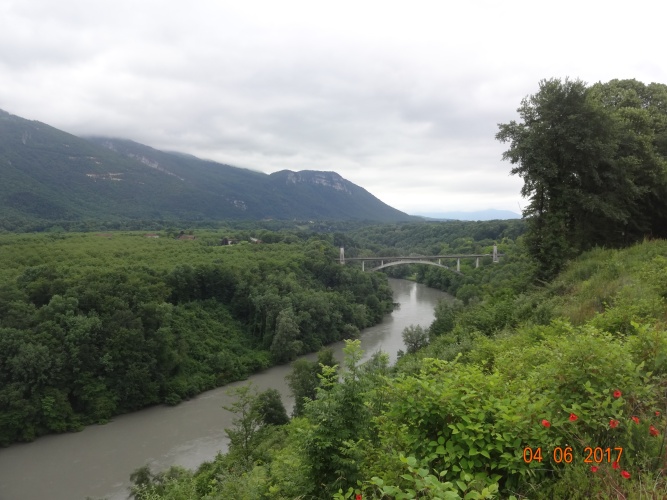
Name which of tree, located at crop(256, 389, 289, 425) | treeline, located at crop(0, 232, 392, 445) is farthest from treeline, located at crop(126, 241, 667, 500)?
treeline, located at crop(0, 232, 392, 445)

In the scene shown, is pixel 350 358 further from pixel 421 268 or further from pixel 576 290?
pixel 421 268

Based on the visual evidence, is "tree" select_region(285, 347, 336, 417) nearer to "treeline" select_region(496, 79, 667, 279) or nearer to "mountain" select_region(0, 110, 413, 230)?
"treeline" select_region(496, 79, 667, 279)

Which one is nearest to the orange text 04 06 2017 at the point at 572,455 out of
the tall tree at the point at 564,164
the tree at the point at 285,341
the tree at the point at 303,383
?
the tall tree at the point at 564,164

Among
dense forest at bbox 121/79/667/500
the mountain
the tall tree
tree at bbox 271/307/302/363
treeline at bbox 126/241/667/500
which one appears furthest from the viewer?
the mountain

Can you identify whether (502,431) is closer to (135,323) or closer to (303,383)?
(303,383)

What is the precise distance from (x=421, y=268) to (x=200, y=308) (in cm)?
4217

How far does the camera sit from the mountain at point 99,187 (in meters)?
71.9

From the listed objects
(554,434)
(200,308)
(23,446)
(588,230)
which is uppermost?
(588,230)

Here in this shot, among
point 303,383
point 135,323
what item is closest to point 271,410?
point 303,383

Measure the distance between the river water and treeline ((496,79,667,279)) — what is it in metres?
15.4

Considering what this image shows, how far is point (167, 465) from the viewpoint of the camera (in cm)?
1591

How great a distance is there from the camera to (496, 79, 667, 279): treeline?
34.0 feet

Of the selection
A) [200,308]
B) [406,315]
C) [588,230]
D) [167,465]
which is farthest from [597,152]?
[406,315]

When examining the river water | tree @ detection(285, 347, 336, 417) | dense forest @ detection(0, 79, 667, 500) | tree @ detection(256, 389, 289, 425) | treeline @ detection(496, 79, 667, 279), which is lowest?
the river water
